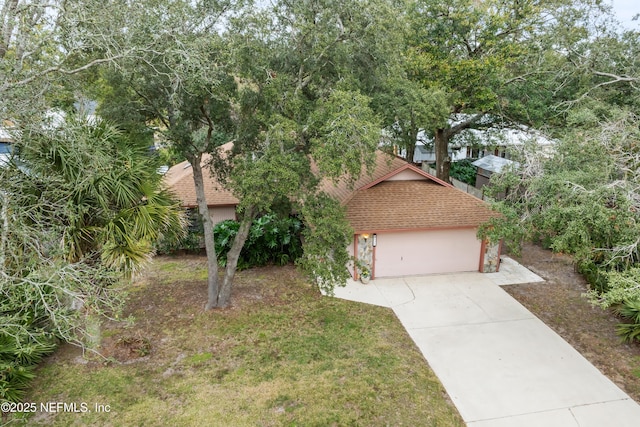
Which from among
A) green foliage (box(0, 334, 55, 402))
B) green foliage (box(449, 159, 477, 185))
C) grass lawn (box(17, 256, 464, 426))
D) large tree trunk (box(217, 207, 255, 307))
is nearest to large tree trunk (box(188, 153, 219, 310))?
large tree trunk (box(217, 207, 255, 307))

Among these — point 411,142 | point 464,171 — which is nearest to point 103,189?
point 411,142

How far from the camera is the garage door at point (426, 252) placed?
12961mm

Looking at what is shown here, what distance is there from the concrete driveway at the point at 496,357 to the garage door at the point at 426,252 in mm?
408

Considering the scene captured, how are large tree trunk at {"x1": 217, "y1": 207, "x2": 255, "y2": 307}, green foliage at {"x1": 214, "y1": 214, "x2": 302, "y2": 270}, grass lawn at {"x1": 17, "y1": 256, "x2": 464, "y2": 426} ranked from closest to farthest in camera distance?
grass lawn at {"x1": 17, "y1": 256, "x2": 464, "y2": 426} → large tree trunk at {"x1": 217, "y1": 207, "x2": 255, "y2": 307} → green foliage at {"x1": 214, "y1": 214, "x2": 302, "y2": 270}

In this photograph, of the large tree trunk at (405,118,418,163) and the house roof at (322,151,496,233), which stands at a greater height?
the large tree trunk at (405,118,418,163)

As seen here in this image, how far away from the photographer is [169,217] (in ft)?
31.1

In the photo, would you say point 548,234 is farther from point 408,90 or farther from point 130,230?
point 130,230

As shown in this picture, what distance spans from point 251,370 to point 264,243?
6.15 meters

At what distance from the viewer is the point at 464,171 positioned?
25750mm

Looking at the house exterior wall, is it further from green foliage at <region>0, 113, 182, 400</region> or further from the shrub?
the shrub

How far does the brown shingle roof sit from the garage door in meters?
0.46

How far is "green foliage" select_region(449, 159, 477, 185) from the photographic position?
993 inches

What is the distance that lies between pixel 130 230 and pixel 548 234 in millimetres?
9962

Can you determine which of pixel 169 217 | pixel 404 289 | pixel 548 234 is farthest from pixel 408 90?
pixel 169 217
